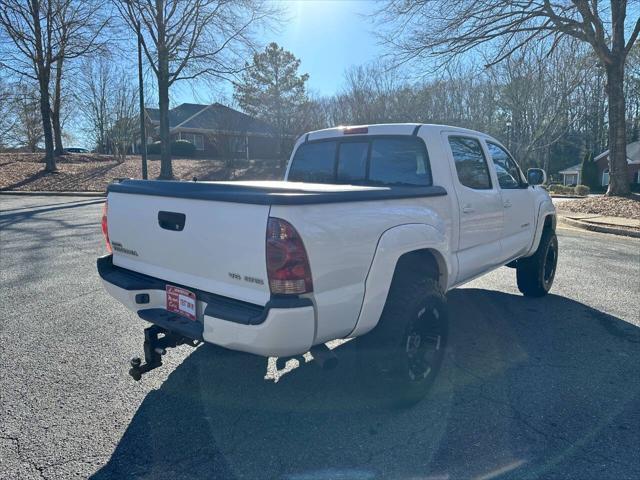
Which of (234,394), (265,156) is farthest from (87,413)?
(265,156)

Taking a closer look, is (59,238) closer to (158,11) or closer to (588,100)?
(158,11)

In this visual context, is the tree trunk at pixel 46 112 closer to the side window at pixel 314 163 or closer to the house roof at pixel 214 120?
the house roof at pixel 214 120

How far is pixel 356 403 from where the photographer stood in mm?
3232

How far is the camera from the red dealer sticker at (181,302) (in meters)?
2.86

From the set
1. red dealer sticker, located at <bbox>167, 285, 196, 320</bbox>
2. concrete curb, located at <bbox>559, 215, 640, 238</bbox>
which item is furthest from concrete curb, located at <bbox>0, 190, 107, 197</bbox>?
red dealer sticker, located at <bbox>167, 285, 196, 320</bbox>

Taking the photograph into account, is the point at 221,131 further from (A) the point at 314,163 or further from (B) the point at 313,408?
(B) the point at 313,408

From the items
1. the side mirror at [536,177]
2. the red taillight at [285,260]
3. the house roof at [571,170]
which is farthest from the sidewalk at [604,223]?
the house roof at [571,170]

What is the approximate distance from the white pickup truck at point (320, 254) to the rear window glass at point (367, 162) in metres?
Result: 0.01

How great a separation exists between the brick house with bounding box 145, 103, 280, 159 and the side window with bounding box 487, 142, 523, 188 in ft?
94.8

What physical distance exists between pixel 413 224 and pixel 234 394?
1.74 meters

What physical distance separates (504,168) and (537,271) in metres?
1.36

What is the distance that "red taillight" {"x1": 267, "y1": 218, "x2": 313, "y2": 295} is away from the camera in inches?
96.0

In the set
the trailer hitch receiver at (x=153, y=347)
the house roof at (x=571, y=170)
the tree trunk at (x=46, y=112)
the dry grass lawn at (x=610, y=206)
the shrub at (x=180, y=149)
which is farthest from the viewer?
the house roof at (x=571, y=170)

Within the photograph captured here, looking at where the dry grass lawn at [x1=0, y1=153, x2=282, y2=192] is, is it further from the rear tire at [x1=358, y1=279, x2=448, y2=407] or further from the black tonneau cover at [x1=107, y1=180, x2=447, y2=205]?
the rear tire at [x1=358, y1=279, x2=448, y2=407]
